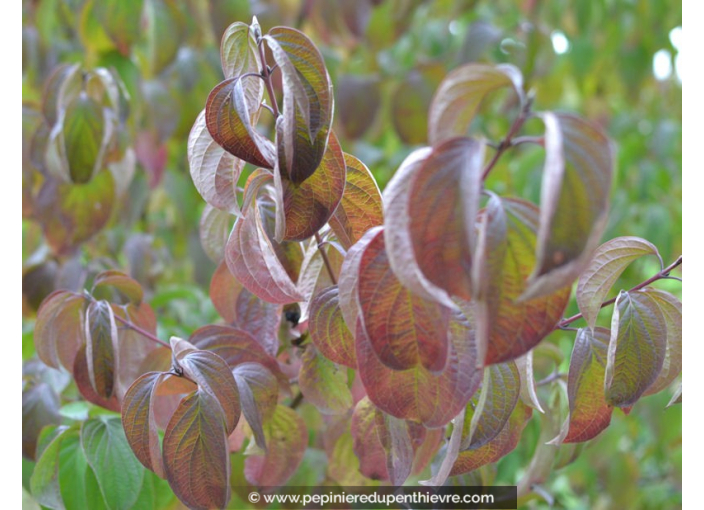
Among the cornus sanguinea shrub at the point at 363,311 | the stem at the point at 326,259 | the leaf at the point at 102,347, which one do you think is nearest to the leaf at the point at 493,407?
the cornus sanguinea shrub at the point at 363,311

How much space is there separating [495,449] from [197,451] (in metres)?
0.16

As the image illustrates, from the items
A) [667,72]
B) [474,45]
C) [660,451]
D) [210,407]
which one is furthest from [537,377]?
[667,72]

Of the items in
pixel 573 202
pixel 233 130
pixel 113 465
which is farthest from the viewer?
pixel 113 465

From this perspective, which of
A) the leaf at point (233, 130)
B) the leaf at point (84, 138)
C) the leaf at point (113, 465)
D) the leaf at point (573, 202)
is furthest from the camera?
the leaf at point (84, 138)

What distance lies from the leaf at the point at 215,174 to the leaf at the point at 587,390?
0.20 metres

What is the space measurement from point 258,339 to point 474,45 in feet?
2.46

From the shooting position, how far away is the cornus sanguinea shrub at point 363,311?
263 millimetres

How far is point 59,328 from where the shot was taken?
0.52 metres

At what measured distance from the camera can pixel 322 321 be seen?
0.38 metres

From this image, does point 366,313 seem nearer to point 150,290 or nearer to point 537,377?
point 537,377

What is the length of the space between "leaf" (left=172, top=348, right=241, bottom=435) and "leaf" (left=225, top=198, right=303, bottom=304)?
4 cm

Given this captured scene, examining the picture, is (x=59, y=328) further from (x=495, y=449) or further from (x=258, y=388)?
(x=495, y=449)

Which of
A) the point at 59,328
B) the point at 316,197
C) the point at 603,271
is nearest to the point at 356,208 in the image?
the point at 316,197

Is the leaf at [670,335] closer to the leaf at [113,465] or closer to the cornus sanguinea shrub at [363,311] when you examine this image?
the cornus sanguinea shrub at [363,311]
